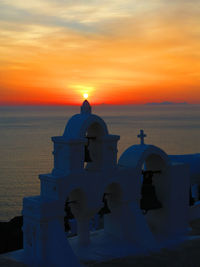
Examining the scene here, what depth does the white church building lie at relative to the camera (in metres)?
12.9

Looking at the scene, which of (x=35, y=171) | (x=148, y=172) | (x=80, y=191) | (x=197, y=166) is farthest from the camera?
(x=35, y=171)

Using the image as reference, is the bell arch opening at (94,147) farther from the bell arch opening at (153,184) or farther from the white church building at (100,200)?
the bell arch opening at (153,184)

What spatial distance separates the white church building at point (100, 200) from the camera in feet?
42.2

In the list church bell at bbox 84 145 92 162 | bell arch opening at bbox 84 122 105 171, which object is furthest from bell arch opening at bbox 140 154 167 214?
church bell at bbox 84 145 92 162

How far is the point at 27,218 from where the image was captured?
1324cm

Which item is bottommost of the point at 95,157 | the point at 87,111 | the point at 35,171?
the point at 35,171

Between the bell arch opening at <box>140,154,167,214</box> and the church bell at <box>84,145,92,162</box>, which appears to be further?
the bell arch opening at <box>140,154,167,214</box>

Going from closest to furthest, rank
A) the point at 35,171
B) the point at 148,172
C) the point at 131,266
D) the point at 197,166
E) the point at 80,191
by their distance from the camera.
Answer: the point at 131,266
the point at 80,191
the point at 148,172
the point at 197,166
the point at 35,171

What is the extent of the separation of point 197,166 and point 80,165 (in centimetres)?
1039

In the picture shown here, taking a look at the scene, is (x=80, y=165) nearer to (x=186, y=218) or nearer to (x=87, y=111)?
(x=87, y=111)

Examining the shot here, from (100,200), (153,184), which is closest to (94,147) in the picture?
(100,200)

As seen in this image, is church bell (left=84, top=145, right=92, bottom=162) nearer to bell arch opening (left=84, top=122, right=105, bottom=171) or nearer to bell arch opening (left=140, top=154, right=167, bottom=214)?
bell arch opening (left=84, top=122, right=105, bottom=171)

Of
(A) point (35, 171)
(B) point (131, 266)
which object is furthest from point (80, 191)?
(A) point (35, 171)

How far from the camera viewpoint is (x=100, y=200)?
14.3 m
